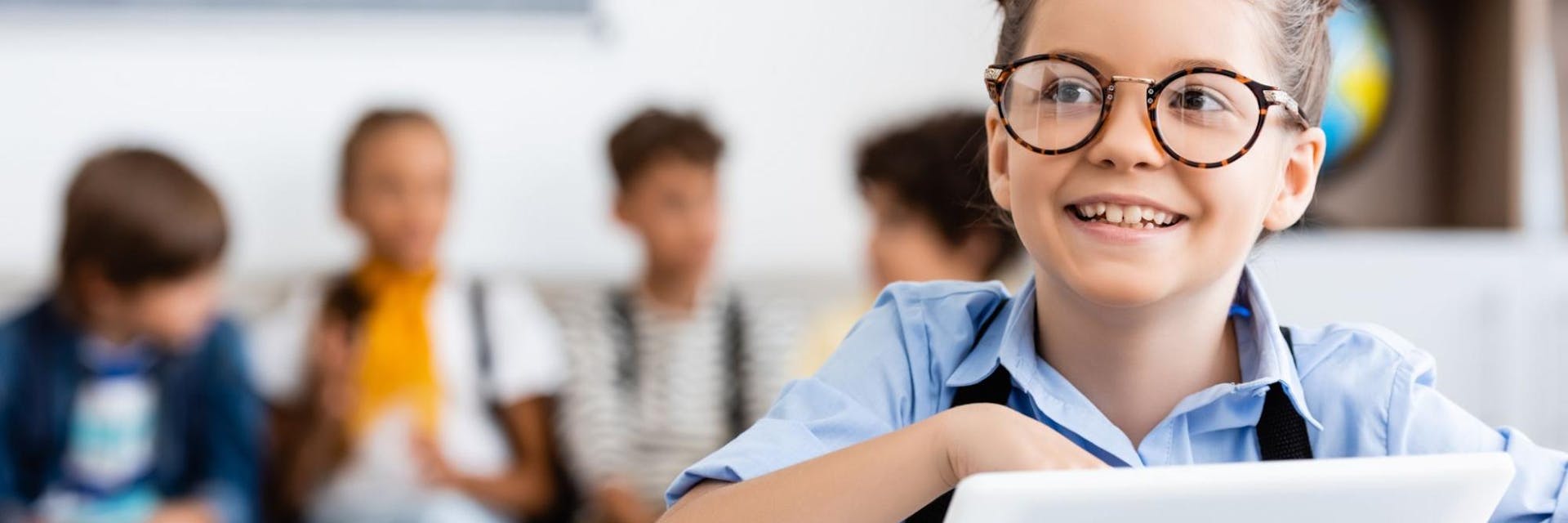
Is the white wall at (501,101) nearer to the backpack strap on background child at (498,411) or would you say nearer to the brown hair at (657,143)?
the brown hair at (657,143)

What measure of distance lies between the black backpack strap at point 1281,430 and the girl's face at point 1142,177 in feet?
0.27

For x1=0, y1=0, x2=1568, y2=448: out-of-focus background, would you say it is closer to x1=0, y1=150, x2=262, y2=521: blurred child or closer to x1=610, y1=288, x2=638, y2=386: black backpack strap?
x1=610, y1=288, x2=638, y2=386: black backpack strap

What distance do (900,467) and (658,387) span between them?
161 centimetres

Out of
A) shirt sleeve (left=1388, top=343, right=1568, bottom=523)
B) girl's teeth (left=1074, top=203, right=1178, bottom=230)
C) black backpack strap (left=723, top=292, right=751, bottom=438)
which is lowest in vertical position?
black backpack strap (left=723, top=292, right=751, bottom=438)

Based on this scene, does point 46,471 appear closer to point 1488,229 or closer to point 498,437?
point 498,437

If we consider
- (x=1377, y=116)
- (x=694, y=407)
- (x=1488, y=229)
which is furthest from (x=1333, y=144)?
(x=694, y=407)

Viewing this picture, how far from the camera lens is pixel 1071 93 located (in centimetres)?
72

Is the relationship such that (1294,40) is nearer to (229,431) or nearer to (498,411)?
(498,411)

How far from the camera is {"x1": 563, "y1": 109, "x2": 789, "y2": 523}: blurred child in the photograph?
2203 mm

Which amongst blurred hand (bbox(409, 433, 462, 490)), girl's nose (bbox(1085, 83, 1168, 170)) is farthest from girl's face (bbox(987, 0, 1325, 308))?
blurred hand (bbox(409, 433, 462, 490))

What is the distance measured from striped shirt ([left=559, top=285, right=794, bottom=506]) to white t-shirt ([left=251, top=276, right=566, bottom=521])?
0.07 meters

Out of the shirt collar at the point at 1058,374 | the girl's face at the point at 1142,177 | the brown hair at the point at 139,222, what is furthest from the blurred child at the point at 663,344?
the girl's face at the point at 1142,177

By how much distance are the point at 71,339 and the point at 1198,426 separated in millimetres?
1732

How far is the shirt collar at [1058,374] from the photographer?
0.78 meters
